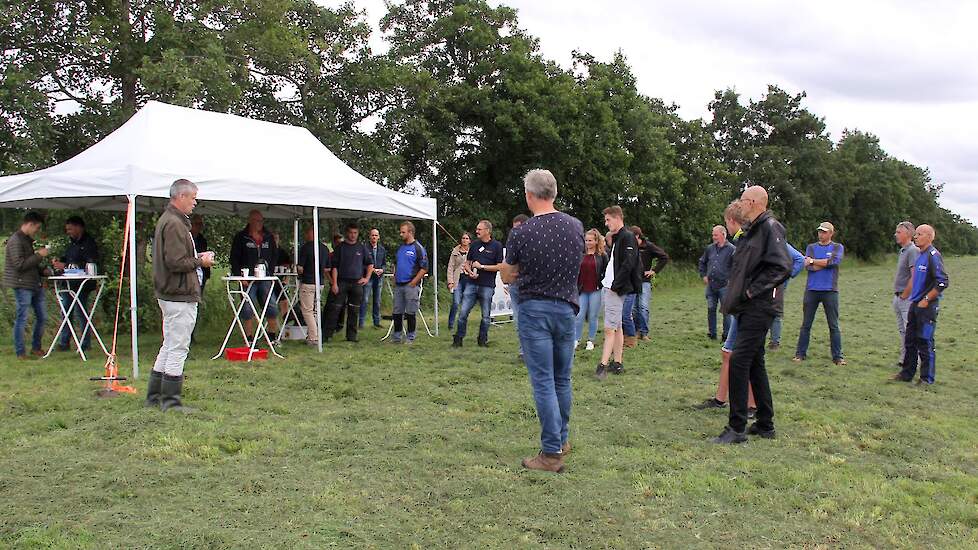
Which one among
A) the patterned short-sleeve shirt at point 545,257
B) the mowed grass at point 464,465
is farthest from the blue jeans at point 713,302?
the patterned short-sleeve shirt at point 545,257

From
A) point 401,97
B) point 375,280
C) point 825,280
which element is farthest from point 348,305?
point 401,97

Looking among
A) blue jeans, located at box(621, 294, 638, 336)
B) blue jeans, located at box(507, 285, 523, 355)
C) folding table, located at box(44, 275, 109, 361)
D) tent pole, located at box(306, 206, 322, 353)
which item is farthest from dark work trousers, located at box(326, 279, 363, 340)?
→ blue jeans, located at box(621, 294, 638, 336)

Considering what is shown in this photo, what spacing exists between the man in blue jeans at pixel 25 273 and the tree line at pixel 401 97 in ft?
11.2

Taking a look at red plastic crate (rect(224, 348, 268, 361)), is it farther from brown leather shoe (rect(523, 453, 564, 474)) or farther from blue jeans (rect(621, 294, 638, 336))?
brown leather shoe (rect(523, 453, 564, 474))

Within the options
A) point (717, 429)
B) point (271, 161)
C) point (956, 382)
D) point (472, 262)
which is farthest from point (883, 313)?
point (271, 161)

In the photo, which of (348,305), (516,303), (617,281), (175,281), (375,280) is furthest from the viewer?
(375,280)

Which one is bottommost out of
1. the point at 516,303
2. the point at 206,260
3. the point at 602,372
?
the point at 602,372

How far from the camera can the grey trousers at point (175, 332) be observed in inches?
214

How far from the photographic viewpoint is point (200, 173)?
760 centimetres

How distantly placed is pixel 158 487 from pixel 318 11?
1508 centimetres

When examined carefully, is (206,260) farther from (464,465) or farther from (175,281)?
(464,465)

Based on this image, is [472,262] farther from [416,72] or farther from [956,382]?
[416,72]

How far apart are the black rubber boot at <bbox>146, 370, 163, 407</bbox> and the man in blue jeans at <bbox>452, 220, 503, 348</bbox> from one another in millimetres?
4138

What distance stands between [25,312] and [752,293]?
817 centimetres
